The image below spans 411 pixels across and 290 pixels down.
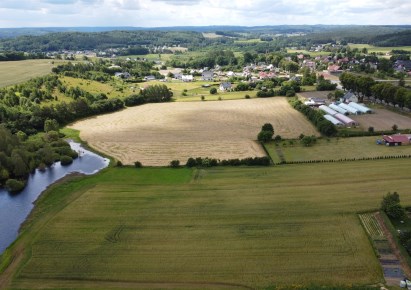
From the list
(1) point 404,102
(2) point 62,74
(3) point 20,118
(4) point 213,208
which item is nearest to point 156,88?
(2) point 62,74

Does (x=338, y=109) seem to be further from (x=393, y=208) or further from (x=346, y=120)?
(x=393, y=208)

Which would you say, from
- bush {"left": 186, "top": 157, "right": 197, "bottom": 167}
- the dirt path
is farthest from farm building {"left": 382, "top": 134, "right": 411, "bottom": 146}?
bush {"left": 186, "top": 157, "right": 197, "bottom": 167}

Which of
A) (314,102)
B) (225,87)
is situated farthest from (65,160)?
(225,87)

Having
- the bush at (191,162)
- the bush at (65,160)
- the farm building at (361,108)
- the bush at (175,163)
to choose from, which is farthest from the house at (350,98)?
the bush at (65,160)

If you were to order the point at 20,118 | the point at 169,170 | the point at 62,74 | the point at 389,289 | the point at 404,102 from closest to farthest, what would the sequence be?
the point at 389,289, the point at 169,170, the point at 20,118, the point at 404,102, the point at 62,74

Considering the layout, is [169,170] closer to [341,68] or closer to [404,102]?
→ [404,102]

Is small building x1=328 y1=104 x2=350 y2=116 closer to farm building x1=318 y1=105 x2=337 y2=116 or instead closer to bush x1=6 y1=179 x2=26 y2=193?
farm building x1=318 y1=105 x2=337 y2=116
